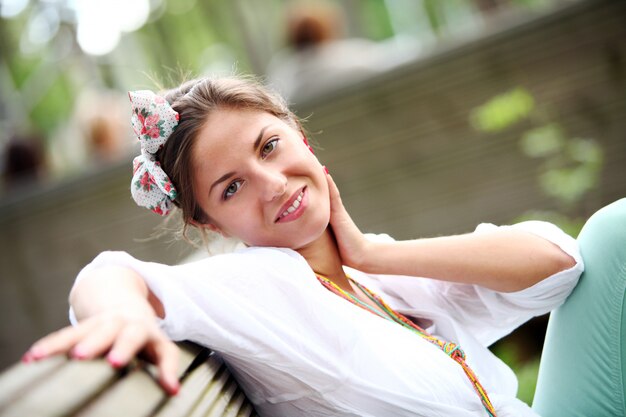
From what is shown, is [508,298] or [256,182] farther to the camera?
[508,298]

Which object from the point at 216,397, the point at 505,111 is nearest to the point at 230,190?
the point at 216,397

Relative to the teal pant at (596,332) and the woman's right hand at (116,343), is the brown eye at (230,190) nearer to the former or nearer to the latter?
the woman's right hand at (116,343)

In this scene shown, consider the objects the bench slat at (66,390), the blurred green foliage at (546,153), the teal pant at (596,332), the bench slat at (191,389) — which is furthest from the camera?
the blurred green foliage at (546,153)

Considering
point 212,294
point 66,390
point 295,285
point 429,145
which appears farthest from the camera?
point 429,145

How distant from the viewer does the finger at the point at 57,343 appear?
0.75 metres

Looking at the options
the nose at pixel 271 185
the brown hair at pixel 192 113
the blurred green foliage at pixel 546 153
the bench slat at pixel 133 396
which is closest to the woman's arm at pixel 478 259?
the nose at pixel 271 185

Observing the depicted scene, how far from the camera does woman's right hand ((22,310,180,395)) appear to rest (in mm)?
761

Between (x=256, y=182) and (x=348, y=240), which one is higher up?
(x=256, y=182)

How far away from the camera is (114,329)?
32.0 inches

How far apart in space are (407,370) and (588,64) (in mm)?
4230

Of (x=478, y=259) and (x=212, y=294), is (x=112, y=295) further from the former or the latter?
(x=478, y=259)

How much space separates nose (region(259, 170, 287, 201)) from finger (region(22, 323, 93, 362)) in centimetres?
60

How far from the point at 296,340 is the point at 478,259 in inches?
22.4

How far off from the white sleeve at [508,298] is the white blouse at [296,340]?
0.33 metres
